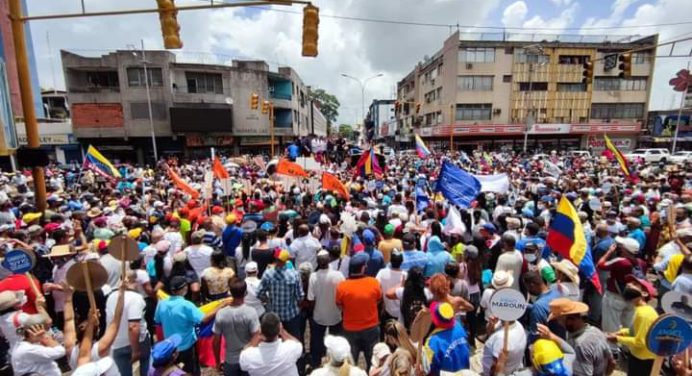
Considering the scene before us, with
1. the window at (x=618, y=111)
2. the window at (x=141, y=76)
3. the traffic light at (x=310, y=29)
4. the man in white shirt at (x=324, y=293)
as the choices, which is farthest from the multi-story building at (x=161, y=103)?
the window at (x=618, y=111)

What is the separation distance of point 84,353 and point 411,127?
199 feet

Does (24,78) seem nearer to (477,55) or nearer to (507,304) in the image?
(507,304)

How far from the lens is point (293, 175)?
10.8 metres

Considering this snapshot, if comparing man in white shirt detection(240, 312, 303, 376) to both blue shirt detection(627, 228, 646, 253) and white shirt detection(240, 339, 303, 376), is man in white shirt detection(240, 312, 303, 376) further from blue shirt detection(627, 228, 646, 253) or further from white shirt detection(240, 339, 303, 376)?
blue shirt detection(627, 228, 646, 253)

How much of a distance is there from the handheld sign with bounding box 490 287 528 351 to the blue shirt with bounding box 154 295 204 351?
2918 mm

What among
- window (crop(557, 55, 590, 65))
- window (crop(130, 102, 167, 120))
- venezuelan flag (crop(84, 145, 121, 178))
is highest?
window (crop(557, 55, 590, 65))

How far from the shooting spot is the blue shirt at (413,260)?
15.1 ft

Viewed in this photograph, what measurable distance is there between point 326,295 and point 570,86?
4865 cm

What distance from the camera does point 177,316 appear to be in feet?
11.6

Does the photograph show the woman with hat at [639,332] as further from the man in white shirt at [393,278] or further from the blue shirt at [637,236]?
the blue shirt at [637,236]

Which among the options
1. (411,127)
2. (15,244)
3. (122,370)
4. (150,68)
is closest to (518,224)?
(122,370)

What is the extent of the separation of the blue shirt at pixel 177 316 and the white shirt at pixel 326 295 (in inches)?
53.0

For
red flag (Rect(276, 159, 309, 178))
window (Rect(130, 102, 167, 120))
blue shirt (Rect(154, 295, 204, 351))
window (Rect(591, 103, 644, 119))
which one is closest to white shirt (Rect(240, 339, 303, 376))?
blue shirt (Rect(154, 295, 204, 351))

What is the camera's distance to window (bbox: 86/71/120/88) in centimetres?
3331
